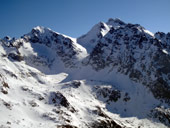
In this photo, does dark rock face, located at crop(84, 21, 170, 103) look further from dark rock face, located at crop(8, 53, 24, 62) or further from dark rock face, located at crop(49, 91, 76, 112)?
dark rock face, located at crop(8, 53, 24, 62)

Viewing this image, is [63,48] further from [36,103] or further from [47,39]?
[36,103]

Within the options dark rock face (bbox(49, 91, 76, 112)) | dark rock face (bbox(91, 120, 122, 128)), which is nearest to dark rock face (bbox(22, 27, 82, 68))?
dark rock face (bbox(49, 91, 76, 112))

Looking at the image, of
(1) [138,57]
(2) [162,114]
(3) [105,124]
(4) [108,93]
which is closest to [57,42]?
(1) [138,57]

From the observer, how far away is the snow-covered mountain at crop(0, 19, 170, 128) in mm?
49438

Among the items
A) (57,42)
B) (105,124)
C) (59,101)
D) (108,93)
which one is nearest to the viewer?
(105,124)

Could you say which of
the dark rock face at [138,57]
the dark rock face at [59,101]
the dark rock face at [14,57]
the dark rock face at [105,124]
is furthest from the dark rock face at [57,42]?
the dark rock face at [105,124]

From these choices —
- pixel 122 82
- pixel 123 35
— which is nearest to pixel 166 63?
pixel 122 82

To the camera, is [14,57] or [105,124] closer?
[105,124]

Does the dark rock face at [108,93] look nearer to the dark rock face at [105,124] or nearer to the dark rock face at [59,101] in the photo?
the dark rock face at [105,124]

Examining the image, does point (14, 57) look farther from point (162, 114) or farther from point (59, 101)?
point (162, 114)

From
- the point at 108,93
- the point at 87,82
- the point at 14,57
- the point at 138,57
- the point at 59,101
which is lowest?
the point at 59,101

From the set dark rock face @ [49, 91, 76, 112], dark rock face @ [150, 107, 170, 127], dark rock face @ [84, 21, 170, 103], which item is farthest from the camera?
dark rock face @ [84, 21, 170, 103]

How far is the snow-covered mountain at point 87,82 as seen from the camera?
162ft

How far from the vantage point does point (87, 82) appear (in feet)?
278
